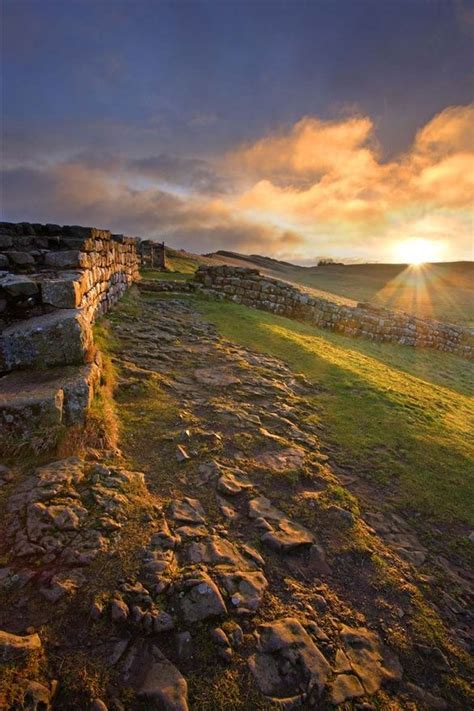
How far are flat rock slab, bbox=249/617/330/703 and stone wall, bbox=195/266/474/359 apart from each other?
46.7 ft

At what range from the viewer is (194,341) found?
9.57 m

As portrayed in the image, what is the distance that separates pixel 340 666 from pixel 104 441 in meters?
3.38

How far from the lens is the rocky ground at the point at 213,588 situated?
245 cm

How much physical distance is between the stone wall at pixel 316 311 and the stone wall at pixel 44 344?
8898mm

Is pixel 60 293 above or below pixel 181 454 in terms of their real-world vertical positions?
above

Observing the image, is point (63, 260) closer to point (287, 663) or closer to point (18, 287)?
point (18, 287)

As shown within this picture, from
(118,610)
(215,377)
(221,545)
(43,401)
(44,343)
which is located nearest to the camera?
(118,610)

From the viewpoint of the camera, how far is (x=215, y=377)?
752 centimetres

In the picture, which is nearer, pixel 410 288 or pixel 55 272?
pixel 55 272

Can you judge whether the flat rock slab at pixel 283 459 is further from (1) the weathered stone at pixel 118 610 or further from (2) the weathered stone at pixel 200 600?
(1) the weathered stone at pixel 118 610

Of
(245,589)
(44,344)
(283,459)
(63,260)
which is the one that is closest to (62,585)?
(245,589)

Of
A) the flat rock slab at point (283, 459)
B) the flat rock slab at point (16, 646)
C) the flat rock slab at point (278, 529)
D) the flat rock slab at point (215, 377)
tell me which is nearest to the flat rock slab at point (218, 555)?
the flat rock slab at point (278, 529)

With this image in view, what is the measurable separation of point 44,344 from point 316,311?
13.4 m

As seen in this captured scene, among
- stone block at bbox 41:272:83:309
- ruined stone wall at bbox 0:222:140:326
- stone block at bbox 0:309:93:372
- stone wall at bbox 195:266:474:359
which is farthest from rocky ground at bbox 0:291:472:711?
stone wall at bbox 195:266:474:359
